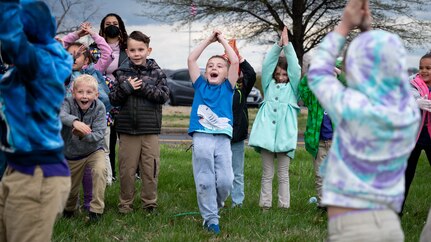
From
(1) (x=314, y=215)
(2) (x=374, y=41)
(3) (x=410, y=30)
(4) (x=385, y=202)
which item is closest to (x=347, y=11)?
(2) (x=374, y=41)

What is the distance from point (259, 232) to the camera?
6238 mm

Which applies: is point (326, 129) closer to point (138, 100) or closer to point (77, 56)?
point (138, 100)

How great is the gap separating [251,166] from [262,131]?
3450 millimetres

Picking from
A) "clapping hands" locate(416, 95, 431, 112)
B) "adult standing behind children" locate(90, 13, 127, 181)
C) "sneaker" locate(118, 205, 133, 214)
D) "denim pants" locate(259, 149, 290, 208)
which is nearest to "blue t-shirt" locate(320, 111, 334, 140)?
"denim pants" locate(259, 149, 290, 208)

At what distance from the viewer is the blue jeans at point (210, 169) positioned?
6.25 m

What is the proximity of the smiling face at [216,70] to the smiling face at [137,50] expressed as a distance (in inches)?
34.5

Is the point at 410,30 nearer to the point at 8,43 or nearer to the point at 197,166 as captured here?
the point at 197,166

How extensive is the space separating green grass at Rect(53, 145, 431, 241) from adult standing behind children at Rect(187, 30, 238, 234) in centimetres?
32

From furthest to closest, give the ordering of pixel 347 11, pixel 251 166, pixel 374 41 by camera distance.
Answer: pixel 251 166 < pixel 347 11 < pixel 374 41

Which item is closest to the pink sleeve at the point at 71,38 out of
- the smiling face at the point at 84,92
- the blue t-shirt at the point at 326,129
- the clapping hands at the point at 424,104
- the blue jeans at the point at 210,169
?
the smiling face at the point at 84,92

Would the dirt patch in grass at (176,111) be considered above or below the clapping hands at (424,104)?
below

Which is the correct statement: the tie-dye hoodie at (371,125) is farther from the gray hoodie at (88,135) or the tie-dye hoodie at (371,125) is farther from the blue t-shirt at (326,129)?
the blue t-shirt at (326,129)

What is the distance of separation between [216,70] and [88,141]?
1423 millimetres

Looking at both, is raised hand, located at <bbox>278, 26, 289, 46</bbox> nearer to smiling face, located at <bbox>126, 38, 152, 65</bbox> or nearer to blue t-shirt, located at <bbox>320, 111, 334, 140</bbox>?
blue t-shirt, located at <bbox>320, 111, 334, 140</bbox>
